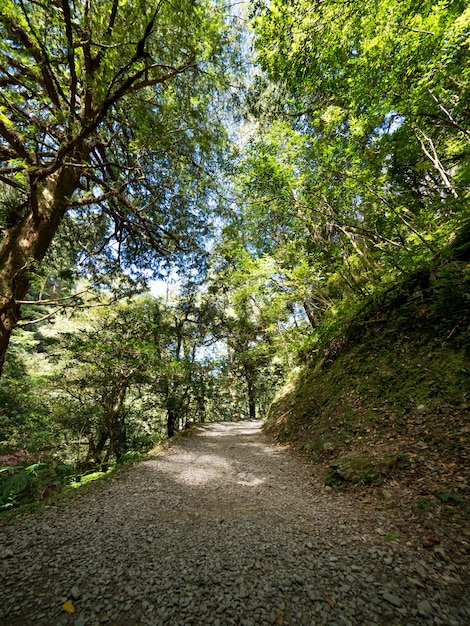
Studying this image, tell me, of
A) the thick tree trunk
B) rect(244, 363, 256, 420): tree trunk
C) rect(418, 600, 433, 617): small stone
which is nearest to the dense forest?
the thick tree trunk

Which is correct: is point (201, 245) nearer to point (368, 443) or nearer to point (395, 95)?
point (395, 95)

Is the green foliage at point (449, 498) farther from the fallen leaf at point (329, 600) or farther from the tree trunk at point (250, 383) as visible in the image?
the tree trunk at point (250, 383)

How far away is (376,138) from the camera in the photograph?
5098 millimetres

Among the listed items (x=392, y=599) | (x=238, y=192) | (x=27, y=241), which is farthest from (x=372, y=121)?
(x=392, y=599)

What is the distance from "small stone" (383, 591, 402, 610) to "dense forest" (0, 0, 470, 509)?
71.6 inches

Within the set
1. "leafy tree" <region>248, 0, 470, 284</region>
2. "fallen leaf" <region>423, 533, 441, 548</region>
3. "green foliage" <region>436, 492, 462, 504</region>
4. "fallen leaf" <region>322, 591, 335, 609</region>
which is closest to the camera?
"fallen leaf" <region>322, 591, 335, 609</region>

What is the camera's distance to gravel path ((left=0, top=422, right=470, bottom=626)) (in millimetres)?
1456

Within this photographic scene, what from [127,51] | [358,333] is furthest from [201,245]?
[358,333]

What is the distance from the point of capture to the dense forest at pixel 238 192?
3205 mm

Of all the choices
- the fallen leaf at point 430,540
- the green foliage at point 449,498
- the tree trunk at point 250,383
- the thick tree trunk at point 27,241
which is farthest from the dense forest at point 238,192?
the tree trunk at point 250,383

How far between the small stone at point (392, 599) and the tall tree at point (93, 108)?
13.5 feet

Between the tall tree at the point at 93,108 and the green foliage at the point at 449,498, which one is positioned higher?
the tall tree at the point at 93,108

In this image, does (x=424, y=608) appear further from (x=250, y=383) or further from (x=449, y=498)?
(x=250, y=383)

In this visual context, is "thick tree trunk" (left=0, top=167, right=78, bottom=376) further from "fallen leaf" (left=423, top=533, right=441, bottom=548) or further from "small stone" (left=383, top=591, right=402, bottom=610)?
"fallen leaf" (left=423, top=533, right=441, bottom=548)
